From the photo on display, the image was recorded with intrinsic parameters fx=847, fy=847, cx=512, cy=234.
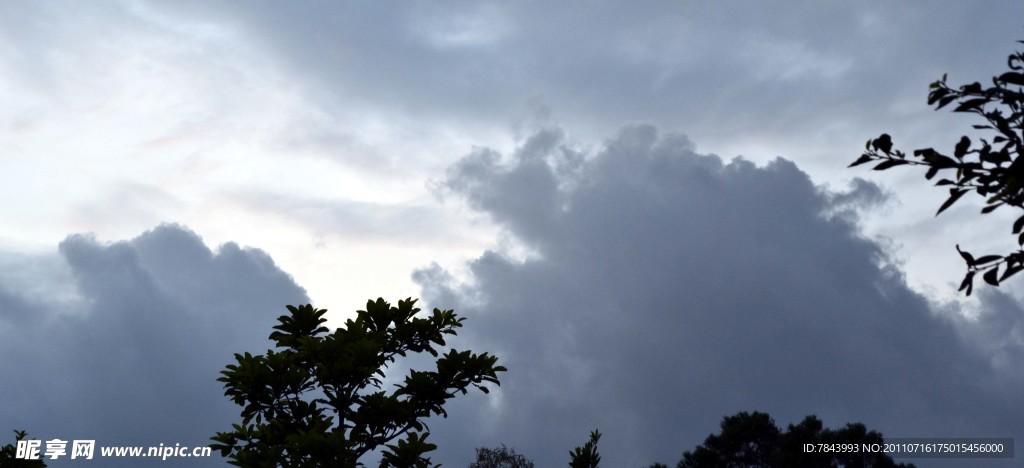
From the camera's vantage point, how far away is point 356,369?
51.3ft

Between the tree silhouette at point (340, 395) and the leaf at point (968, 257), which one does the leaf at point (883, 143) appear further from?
the tree silhouette at point (340, 395)

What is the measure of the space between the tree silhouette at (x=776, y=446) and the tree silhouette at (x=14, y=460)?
38.7m

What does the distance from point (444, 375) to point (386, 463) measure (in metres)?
1.90

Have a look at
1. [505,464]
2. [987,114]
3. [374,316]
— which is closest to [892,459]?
[505,464]

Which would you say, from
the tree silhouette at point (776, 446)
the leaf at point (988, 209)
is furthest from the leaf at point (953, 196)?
the tree silhouette at point (776, 446)

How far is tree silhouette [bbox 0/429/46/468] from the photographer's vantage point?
79.9 feet

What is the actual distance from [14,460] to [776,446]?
44.6 metres

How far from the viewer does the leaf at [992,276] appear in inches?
231

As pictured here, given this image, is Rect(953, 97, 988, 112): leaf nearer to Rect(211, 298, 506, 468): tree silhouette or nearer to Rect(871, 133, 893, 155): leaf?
Rect(871, 133, 893, 155): leaf

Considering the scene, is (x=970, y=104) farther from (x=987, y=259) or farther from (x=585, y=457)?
(x=585, y=457)

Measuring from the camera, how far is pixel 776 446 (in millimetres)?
55094

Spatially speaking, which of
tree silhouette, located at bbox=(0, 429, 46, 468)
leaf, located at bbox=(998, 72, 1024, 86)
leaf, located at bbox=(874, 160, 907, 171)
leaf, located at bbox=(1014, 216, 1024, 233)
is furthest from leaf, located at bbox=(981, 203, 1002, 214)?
tree silhouette, located at bbox=(0, 429, 46, 468)

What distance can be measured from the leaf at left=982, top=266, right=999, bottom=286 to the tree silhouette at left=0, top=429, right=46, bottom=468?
85.8 feet

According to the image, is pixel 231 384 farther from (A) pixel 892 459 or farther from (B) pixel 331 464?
(A) pixel 892 459
